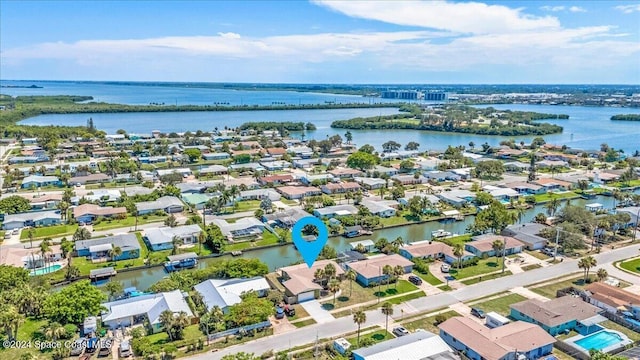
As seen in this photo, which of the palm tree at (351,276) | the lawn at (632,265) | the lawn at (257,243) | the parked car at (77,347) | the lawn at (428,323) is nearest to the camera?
the parked car at (77,347)

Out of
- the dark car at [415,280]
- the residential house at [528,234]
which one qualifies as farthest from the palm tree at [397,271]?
the residential house at [528,234]

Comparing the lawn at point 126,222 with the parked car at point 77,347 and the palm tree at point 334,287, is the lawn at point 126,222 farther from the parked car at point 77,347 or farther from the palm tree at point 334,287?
the palm tree at point 334,287

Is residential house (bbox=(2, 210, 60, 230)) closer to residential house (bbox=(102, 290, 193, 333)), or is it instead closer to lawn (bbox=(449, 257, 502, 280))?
residential house (bbox=(102, 290, 193, 333))

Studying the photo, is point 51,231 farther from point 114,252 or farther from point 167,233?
point 167,233

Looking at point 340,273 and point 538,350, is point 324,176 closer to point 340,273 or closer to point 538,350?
point 340,273

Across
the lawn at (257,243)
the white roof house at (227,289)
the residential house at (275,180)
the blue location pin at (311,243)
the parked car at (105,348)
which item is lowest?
the parked car at (105,348)

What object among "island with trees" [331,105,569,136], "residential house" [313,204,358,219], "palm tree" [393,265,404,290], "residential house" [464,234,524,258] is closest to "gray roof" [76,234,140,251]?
"residential house" [313,204,358,219]
